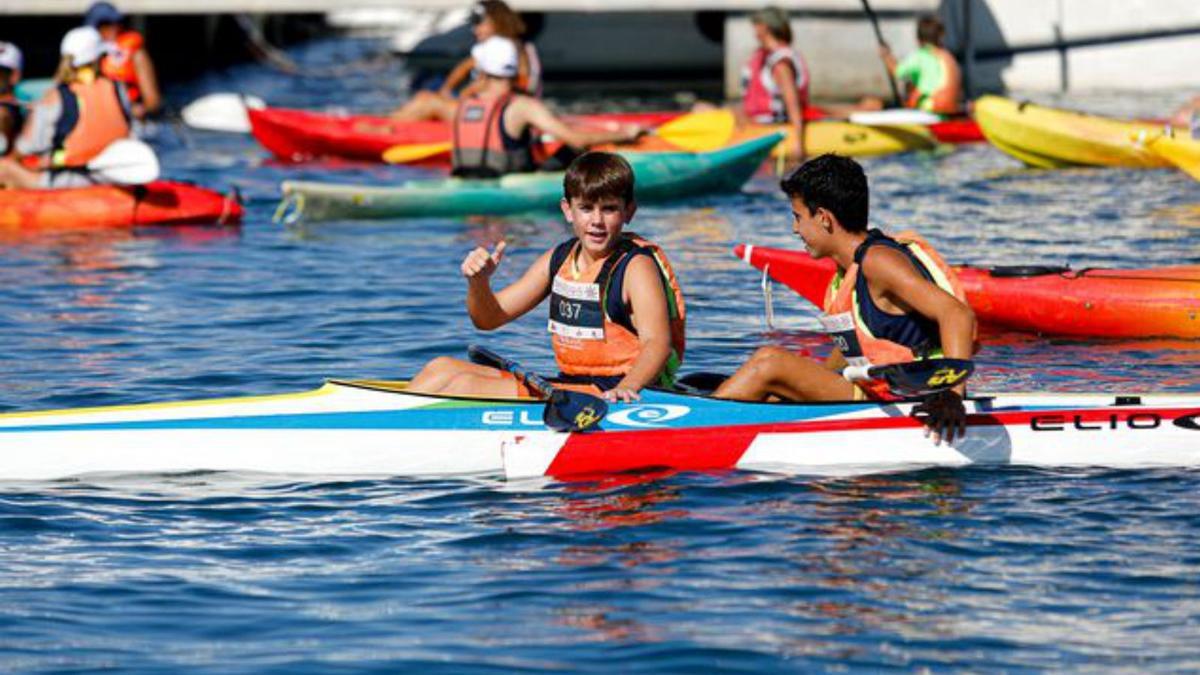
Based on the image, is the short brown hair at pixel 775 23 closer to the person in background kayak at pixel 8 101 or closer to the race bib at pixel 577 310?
the person in background kayak at pixel 8 101

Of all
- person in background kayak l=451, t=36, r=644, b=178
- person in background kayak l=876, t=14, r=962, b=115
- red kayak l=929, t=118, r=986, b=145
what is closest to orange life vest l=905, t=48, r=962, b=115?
person in background kayak l=876, t=14, r=962, b=115

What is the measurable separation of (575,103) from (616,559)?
1594cm

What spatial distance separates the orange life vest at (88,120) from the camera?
1300 centimetres

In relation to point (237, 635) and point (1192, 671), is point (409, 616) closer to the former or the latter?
point (237, 635)

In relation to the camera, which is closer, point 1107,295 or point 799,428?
point 799,428

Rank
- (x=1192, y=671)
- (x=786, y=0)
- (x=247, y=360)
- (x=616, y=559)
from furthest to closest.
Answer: (x=786, y=0) < (x=247, y=360) < (x=616, y=559) < (x=1192, y=671)

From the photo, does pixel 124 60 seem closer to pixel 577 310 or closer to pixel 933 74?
pixel 933 74

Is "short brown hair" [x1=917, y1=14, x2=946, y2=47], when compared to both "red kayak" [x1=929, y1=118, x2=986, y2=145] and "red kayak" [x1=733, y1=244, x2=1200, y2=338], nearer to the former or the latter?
"red kayak" [x1=929, y1=118, x2=986, y2=145]

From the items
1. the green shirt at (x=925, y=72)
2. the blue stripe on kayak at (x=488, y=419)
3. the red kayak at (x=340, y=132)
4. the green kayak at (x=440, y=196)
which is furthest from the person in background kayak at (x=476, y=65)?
the blue stripe on kayak at (x=488, y=419)

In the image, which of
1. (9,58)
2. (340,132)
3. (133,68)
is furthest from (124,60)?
(9,58)

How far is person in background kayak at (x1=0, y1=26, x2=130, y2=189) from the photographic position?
42.7 ft

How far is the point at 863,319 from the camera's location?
6711mm

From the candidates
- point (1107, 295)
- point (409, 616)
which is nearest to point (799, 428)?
point (409, 616)

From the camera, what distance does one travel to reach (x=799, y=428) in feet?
22.1
